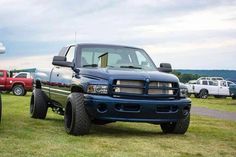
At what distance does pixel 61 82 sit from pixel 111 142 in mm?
2807

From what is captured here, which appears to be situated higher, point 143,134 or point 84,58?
point 84,58

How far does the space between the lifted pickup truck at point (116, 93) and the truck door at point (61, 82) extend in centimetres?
2

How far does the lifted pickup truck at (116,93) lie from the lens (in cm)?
883

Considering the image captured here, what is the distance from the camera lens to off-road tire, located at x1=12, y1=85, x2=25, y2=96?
110 feet

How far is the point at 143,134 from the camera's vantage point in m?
9.79

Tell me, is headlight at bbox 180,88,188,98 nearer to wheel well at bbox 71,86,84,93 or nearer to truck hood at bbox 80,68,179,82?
truck hood at bbox 80,68,179,82

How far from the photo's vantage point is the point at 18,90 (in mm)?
33719

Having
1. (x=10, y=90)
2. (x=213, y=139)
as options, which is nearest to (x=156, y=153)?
(x=213, y=139)

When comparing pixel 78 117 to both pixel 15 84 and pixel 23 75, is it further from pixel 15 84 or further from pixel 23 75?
pixel 23 75

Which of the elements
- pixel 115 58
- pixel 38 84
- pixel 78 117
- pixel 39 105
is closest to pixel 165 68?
pixel 115 58

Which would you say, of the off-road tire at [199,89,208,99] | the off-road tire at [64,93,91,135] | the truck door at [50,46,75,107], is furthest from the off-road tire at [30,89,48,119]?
the off-road tire at [199,89,208,99]

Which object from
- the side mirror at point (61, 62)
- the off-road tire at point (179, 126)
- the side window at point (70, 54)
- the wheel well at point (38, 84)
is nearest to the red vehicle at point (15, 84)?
the wheel well at point (38, 84)

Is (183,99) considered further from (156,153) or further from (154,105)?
(156,153)

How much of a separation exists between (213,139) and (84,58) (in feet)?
9.41
